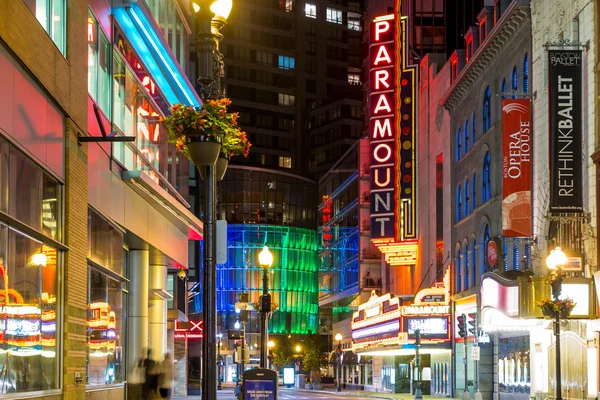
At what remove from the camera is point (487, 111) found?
186ft

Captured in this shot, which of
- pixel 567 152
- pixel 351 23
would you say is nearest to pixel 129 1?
pixel 567 152

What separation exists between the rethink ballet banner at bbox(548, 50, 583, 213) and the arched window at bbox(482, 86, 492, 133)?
16409 millimetres

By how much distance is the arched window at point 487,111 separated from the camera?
5588cm

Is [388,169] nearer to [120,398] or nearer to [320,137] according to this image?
[120,398]

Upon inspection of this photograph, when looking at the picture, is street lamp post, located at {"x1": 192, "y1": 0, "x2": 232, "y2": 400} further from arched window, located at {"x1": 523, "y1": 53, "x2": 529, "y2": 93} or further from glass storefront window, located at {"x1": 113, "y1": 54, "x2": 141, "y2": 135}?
arched window, located at {"x1": 523, "y1": 53, "x2": 529, "y2": 93}

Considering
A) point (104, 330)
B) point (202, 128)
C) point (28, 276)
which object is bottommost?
point (104, 330)

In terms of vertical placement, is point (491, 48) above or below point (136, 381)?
above

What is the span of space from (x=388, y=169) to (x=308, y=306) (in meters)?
90.7

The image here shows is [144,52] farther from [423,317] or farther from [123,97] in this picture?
[423,317]

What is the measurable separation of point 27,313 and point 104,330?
9.72m

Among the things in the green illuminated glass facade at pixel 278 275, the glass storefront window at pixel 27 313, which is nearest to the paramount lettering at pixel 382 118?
the glass storefront window at pixel 27 313

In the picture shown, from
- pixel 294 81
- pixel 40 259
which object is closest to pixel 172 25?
pixel 40 259

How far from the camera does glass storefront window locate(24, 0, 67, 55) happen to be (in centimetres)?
1880

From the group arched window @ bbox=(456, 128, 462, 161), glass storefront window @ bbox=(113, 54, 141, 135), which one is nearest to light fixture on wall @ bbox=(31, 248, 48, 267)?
glass storefront window @ bbox=(113, 54, 141, 135)
